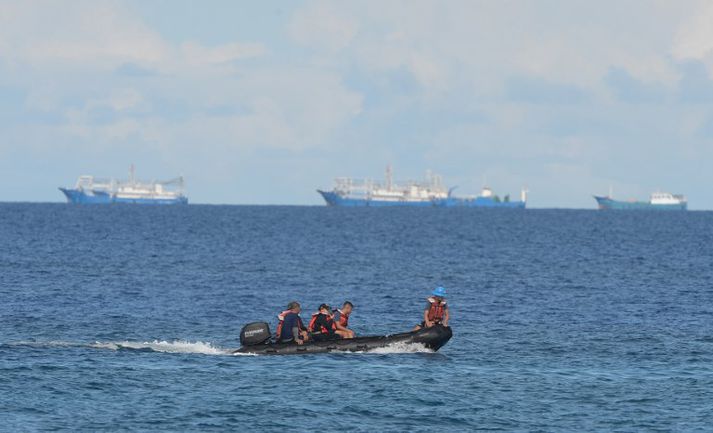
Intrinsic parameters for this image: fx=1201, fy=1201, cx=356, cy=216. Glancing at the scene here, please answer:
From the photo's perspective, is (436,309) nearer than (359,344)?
No

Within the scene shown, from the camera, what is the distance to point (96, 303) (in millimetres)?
51969

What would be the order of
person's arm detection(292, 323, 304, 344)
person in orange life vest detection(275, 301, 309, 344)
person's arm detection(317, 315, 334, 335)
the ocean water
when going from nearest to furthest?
1. the ocean water
2. person in orange life vest detection(275, 301, 309, 344)
3. person's arm detection(292, 323, 304, 344)
4. person's arm detection(317, 315, 334, 335)

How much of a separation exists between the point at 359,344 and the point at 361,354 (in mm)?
379

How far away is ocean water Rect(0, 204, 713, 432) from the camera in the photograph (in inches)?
1119

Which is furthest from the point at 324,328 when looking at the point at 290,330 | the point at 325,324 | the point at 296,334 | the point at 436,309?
the point at 436,309

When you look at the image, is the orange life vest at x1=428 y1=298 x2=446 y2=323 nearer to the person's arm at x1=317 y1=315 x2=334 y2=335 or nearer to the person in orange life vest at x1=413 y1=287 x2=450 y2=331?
the person in orange life vest at x1=413 y1=287 x2=450 y2=331

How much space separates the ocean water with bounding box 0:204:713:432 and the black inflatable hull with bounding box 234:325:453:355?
397 millimetres

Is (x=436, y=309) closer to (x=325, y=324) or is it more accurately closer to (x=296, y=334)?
(x=325, y=324)

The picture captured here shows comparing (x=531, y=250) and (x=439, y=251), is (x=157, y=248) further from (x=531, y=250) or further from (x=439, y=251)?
(x=531, y=250)

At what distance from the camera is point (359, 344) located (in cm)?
3684

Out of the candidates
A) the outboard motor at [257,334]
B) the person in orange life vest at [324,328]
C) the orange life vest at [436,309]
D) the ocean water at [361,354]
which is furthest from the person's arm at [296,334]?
the orange life vest at [436,309]

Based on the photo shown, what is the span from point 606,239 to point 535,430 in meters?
106

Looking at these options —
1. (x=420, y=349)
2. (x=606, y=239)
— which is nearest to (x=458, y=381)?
(x=420, y=349)

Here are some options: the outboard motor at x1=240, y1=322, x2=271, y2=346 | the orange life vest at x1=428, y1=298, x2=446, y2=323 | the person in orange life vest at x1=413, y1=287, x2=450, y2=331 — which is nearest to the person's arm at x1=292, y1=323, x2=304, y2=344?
the outboard motor at x1=240, y1=322, x2=271, y2=346
